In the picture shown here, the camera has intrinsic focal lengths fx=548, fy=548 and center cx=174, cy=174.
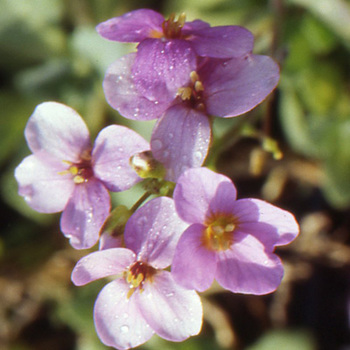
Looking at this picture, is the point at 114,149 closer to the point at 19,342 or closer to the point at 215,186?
the point at 215,186

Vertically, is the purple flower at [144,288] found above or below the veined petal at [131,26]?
below

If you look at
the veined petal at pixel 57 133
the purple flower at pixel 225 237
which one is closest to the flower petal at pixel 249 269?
the purple flower at pixel 225 237

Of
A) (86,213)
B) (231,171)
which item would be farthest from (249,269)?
(231,171)

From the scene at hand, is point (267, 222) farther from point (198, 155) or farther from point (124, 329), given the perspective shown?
point (124, 329)

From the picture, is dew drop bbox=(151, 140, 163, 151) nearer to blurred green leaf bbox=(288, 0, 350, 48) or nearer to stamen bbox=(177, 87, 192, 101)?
stamen bbox=(177, 87, 192, 101)

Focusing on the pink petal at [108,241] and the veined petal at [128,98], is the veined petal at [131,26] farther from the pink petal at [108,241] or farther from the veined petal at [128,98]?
the pink petal at [108,241]
